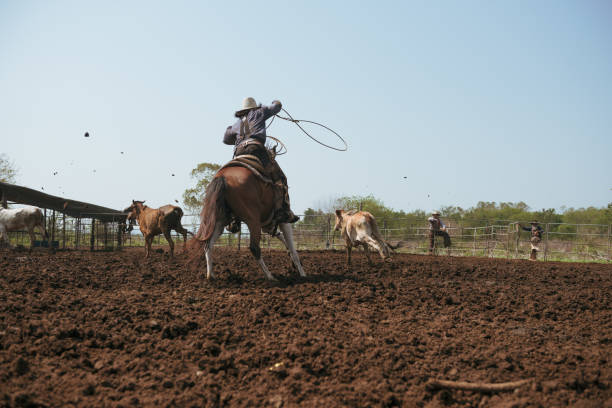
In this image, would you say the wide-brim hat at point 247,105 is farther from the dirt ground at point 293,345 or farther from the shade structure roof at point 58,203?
the shade structure roof at point 58,203

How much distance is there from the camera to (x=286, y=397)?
→ 2.77 m

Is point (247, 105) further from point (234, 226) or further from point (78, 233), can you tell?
point (78, 233)

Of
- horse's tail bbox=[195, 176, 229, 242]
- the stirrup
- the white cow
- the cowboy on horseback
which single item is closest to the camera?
horse's tail bbox=[195, 176, 229, 242]

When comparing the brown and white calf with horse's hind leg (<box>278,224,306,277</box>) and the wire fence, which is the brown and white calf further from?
the wire fence

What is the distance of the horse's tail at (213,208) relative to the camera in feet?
21.3

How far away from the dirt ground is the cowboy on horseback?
154 centimetres

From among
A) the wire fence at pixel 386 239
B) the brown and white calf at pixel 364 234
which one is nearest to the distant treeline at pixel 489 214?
the wire fence at pixel 386 239

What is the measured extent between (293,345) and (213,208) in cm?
338

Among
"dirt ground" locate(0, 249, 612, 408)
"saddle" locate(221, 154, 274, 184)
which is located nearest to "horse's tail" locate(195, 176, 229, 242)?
"saddle" locate(221, 154, 274, 184)

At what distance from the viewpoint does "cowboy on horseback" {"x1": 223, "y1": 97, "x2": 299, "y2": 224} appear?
722 cm

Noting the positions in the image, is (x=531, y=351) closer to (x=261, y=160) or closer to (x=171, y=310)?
(x=171, y=310)

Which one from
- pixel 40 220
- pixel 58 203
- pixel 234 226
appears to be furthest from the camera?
pixel 58 203

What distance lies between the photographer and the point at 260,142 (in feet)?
24.3

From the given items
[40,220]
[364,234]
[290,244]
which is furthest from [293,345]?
[40,220]
